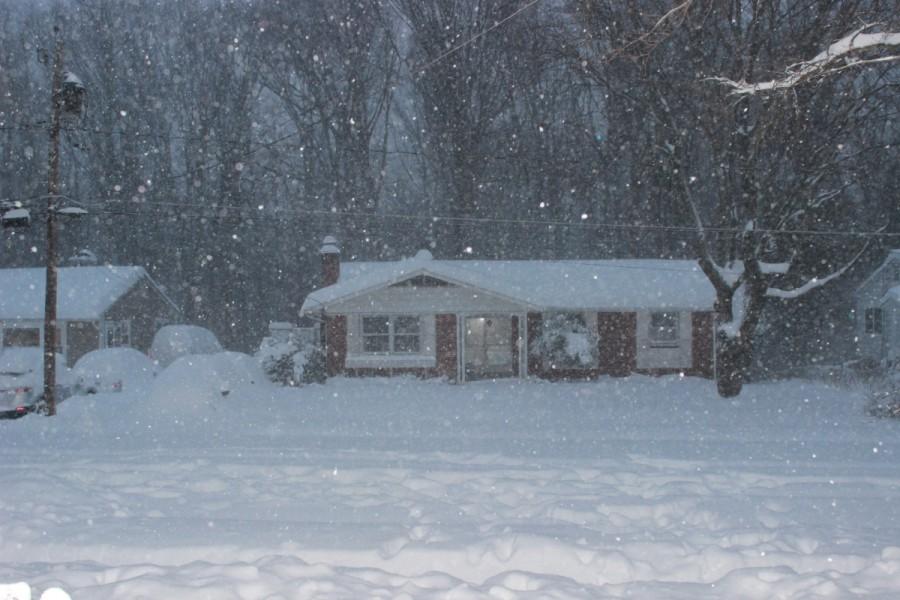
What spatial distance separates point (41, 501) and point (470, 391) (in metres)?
15.6

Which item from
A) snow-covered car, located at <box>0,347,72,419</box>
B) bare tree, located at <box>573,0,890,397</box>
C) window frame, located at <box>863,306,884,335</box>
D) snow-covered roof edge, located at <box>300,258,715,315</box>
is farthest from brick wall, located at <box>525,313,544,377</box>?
window frame, located at <box>863,306,884,335</box>

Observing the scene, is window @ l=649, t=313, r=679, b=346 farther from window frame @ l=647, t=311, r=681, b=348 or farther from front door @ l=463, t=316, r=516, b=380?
front door @ l=463, t=316, r=516, b=380

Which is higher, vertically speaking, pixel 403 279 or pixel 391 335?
pixel 403 279

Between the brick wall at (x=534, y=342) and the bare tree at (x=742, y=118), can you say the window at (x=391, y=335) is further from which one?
the bare tree at (x=742, y=118)

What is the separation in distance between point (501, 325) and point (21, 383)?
15.1 metres

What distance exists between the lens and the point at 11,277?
3484cm

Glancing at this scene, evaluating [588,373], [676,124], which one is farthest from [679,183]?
[588,373]

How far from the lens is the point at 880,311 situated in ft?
129

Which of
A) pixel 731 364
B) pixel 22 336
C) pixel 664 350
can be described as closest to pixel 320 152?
pixel 22 336

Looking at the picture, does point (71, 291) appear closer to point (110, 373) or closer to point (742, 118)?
point (110, 373)

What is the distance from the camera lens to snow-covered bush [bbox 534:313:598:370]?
27.0 meters

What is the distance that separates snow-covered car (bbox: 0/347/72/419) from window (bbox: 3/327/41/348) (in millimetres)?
11493

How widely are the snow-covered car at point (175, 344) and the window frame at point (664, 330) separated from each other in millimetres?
18764

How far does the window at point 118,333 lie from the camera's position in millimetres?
33594
